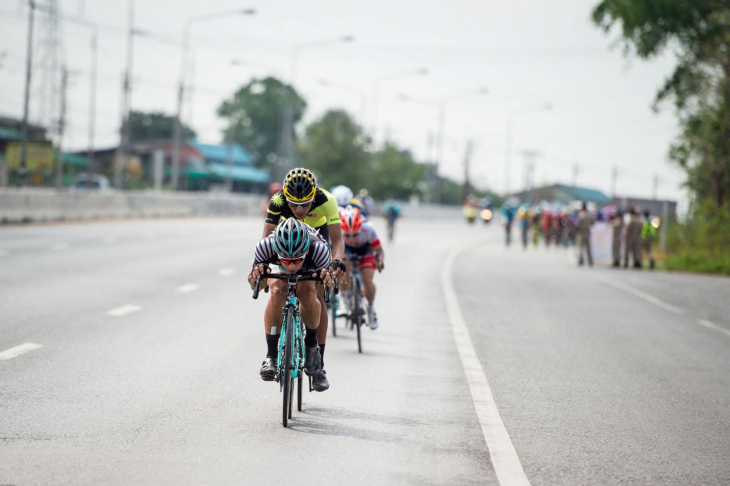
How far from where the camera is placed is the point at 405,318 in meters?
13.0

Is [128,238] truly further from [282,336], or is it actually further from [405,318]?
[282,336]

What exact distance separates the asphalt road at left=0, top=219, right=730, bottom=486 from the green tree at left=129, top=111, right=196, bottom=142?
340ft

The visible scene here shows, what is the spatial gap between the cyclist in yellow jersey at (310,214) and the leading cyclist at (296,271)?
19 millimetres

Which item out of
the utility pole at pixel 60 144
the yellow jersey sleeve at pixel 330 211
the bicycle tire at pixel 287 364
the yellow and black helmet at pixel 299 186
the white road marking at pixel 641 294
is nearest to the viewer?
the bicycle tire at pixel 287 364

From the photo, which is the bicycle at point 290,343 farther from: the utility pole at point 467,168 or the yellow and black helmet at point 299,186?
the utility pole at point 467,168

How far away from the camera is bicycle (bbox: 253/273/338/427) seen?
6184mm

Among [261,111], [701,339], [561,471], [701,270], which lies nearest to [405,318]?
[701,339]

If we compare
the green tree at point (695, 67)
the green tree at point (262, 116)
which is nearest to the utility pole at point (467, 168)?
the green tree at point (262, 116)

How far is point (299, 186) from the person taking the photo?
641cm

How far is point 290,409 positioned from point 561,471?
1.89 meters

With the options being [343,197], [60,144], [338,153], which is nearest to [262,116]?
[338,153]

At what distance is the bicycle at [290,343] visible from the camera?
6.18m

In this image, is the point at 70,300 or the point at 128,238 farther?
the point at 128,238

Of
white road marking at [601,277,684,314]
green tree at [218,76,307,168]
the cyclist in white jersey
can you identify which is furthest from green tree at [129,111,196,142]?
the cyclist in white jersey
